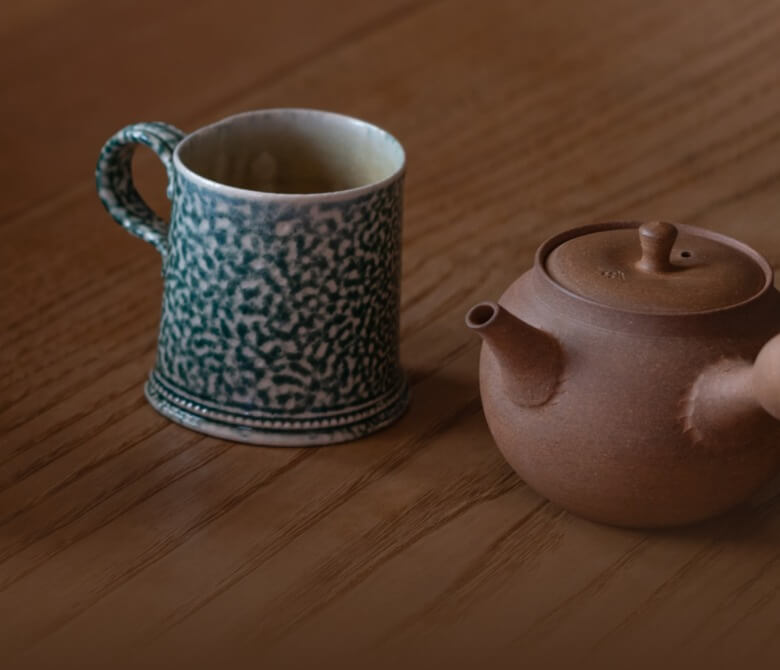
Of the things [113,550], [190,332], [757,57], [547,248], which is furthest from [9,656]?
[757,57]

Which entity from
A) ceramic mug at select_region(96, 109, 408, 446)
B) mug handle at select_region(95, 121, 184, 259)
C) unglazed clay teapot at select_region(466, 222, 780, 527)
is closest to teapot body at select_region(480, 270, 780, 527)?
unglazed clay teapot at select_region(466, 222, 780, 527)

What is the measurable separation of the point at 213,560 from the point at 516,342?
20cm

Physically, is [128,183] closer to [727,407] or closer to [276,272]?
[276,272]

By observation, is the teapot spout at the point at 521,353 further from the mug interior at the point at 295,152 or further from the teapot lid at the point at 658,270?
the mug interior at the point at 295,152

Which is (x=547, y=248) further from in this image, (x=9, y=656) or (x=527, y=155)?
(x=527, y=155)

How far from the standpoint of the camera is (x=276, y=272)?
849 millimetres

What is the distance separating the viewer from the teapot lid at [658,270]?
755mm

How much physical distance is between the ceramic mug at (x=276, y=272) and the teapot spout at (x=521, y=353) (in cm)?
13

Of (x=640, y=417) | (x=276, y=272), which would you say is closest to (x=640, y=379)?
(x=640, y=417)

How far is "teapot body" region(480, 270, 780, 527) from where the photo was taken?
29.2 inches

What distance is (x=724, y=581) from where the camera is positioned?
2.56 feet

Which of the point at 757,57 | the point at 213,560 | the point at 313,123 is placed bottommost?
the point at 757,57

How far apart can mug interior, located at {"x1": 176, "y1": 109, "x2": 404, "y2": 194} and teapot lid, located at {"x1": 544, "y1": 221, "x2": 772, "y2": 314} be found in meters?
0.17

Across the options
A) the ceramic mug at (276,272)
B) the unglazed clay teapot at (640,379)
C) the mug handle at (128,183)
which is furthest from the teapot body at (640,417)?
the mug handle at (128,183)
